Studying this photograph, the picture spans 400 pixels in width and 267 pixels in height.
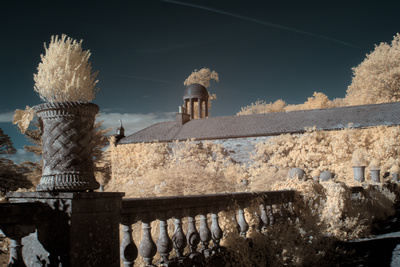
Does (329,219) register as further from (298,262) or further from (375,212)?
(375,212)

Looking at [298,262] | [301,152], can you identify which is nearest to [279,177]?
[301,152]

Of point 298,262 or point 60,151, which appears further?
point 298,262

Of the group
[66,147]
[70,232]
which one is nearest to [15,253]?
[70,232]

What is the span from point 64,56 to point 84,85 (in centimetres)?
31

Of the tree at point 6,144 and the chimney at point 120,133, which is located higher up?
the chimney at point 120,133

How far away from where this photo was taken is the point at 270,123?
2544 centimetres

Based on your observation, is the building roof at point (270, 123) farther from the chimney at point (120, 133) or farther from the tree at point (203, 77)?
the tree at point (203, 77)

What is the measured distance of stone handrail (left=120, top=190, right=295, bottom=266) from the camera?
3207 mm

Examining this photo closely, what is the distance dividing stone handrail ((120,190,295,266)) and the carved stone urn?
0.53 metres

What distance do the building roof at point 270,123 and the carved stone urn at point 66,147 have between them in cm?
2144

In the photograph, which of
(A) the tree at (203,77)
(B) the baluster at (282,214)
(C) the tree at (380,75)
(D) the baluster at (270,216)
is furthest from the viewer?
(A) the tree at (203,77)

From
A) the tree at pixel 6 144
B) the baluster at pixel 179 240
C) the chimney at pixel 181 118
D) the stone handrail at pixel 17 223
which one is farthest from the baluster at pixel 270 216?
the chimney at pixel 181 118

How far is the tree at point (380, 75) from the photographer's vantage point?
1271 inches

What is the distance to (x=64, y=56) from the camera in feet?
10.1
